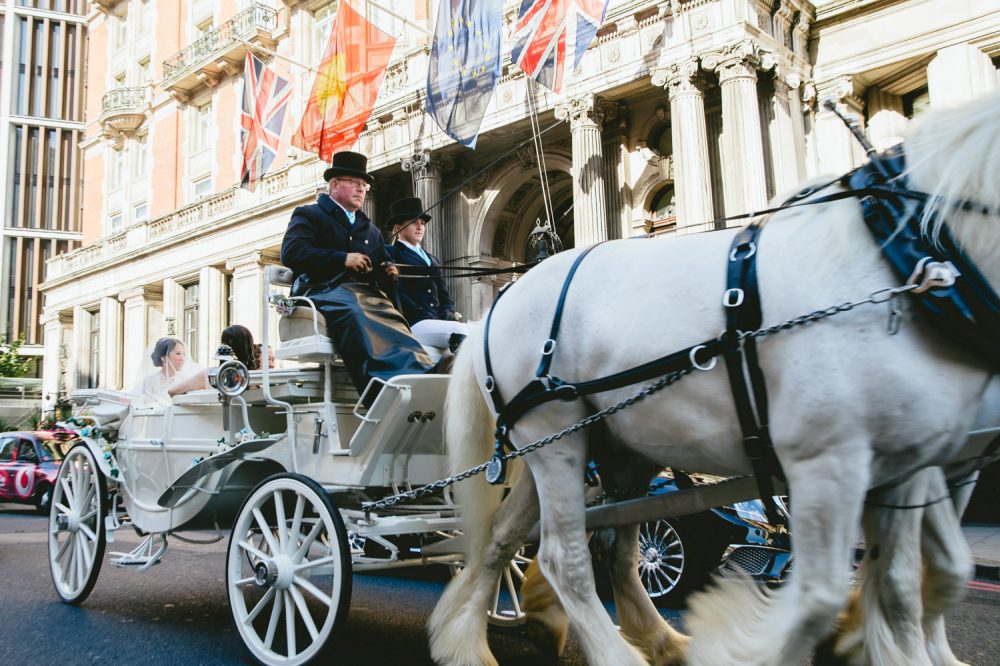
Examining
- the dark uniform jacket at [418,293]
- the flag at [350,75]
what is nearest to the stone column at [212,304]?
the flag at [350,75]

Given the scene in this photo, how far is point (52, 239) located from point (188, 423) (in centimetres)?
5538

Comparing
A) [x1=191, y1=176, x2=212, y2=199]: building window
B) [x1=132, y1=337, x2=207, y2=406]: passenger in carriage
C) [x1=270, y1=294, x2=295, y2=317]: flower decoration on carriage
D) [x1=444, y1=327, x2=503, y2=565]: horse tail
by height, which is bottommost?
[x1=444, y1=327, x2=503, y2=565]: horse tail

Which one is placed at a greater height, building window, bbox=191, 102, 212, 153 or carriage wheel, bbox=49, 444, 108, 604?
building window, bbox=191, 102, 212, 153

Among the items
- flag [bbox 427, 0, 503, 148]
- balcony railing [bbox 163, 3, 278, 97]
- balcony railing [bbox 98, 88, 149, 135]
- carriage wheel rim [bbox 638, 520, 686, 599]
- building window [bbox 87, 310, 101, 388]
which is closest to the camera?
carriage wheel rim [bbox 638, 520, 686, 599]

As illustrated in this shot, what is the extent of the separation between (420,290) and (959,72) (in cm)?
1157

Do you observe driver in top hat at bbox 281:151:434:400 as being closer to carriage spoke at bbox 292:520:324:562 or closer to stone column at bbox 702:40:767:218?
carriage spoke at bbox 292:520:324:562

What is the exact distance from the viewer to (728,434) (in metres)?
2.57

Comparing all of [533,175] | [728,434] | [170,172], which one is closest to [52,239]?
[170,172]

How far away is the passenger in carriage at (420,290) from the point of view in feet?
15.6

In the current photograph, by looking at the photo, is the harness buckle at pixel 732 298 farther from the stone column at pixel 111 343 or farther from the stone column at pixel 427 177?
the stone column at pixel 111 343

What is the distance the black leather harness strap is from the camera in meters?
2.46

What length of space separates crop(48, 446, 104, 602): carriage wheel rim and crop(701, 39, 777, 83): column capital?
1141 cm

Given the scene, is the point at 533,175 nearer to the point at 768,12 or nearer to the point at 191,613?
the point at 768,12

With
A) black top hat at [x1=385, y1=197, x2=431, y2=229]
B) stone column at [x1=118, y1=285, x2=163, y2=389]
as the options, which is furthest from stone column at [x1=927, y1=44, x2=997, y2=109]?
stone column at [x1=118, y1=285, x2=163, y2=389]
